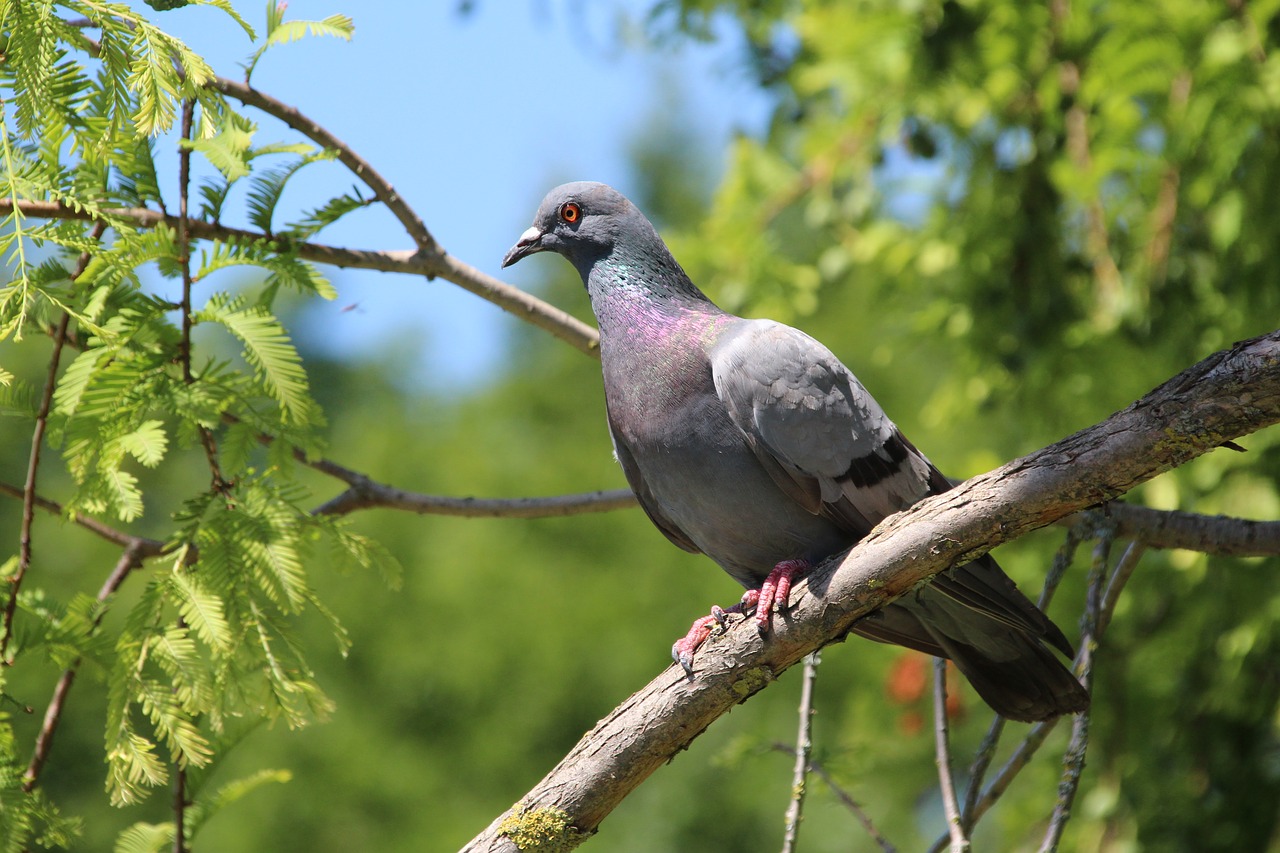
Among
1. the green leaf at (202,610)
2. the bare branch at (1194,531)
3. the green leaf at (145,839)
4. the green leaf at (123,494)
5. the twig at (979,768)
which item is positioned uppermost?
the bare branch at (1194,531)

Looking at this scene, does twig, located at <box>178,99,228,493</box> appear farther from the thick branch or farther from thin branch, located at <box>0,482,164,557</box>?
the thick branch

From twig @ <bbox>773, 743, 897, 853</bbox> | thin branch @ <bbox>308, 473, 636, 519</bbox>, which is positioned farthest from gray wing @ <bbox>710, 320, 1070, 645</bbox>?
thin branch @ <bbox>308, 473, 636, 519</bbox>

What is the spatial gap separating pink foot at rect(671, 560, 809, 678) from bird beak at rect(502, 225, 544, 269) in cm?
167

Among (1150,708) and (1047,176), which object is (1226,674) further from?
(1047,176)

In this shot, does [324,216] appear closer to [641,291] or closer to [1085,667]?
[641,291]

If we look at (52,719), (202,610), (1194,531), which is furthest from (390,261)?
(1194,531)

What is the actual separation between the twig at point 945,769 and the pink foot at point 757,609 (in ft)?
2.43

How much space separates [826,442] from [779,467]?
6.8 inches

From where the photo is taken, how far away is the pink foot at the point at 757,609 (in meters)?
3.17

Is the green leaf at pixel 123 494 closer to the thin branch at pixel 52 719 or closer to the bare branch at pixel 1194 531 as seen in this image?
the thin branch at pixel 52 719

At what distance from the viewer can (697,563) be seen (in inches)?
728

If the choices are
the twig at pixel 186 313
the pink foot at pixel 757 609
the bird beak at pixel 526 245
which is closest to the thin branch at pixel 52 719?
the twig at pixel 186 313

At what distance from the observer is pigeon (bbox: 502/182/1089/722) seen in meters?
3.61

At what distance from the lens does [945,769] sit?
3.80 meters
